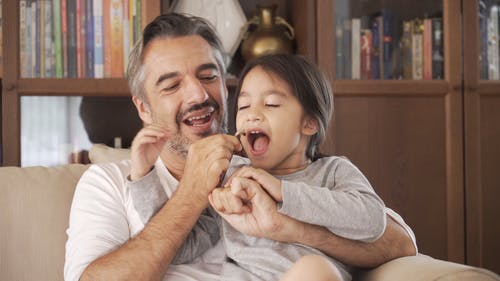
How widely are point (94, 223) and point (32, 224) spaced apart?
375mm

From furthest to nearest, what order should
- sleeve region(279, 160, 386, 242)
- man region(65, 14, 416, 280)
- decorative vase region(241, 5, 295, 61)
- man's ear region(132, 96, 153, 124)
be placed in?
decorative vase region(241, 5, 295, 61)
man's ear region(132, 96, 153, 124)
man region(65, 14, 416, 280)
sleeve region(279, 160, 386, 242)

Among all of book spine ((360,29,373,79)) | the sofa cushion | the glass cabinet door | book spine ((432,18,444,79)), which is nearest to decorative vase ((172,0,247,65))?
the glass cabinet door

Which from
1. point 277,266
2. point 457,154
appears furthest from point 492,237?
point 277,266

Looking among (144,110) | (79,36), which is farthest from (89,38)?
(144,110)

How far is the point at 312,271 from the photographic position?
1.11 m

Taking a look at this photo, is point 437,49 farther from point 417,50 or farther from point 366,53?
point 366,53

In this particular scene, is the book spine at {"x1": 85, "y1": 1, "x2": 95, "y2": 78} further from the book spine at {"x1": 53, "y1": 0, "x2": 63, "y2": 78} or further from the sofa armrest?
the sofa armrest

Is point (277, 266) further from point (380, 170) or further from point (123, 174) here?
point (380, 170)

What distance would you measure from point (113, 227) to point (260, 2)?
1.69m

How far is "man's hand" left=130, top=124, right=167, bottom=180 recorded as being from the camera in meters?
1.40

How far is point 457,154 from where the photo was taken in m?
2.57

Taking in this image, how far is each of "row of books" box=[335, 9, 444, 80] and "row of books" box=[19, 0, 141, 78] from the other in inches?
32.6

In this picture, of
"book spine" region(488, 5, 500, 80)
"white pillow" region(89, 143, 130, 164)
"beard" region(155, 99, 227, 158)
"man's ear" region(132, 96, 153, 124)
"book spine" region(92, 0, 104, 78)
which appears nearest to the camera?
"beard" region(155, 99, 227, 158)

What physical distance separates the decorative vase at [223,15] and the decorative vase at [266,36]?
5 centimetres
